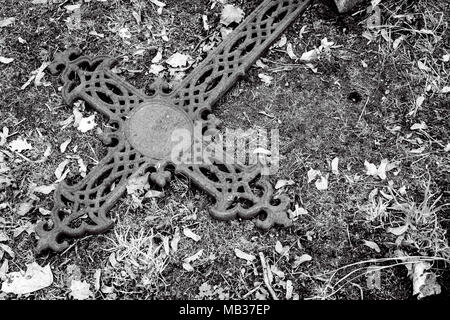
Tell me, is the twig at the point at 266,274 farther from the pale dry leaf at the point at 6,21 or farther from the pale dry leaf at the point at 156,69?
the pale dry leaf at the point at 6,21

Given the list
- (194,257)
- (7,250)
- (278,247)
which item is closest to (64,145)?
(7,250)

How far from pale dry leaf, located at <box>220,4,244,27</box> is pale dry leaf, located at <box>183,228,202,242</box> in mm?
1769

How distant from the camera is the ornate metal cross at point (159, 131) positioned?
314cm

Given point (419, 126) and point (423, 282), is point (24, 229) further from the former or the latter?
point (419, 126)

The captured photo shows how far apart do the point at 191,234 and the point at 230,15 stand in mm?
1887

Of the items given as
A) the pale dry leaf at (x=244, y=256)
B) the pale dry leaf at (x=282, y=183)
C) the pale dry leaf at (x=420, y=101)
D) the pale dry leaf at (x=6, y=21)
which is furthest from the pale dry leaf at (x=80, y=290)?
the pale dry leaf at (x=420, y=101)

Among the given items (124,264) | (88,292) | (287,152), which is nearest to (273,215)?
(287,152)

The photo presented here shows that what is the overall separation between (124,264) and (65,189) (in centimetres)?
63

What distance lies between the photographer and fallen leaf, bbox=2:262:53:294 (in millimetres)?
2973

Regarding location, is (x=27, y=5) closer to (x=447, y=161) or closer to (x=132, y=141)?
(x=132, y=141)

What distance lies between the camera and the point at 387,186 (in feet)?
10.9

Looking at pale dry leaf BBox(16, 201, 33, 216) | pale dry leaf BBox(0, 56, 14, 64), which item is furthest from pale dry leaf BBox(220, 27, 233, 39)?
pale dry leaf BBox(16, 201, 33, 216)

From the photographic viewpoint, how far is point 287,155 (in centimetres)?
344

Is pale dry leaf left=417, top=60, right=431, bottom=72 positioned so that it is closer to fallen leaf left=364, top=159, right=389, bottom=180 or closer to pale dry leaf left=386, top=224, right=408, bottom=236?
fallen leaf left=364, top=159, right=389, bottom=180
